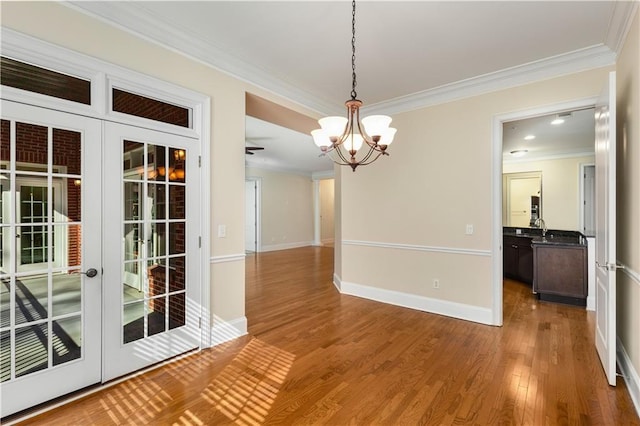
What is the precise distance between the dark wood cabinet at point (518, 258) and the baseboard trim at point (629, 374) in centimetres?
274

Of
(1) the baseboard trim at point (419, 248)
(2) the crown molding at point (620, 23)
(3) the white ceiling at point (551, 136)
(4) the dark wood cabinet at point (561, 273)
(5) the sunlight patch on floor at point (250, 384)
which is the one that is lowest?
(5) the sunlight patch on floor at point (250, 384)

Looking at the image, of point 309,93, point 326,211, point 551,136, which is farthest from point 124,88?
point 326,211

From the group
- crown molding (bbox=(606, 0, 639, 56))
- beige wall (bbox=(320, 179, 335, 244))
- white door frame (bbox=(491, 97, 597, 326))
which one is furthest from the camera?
beige wall (bbox=(320, 179, 335, 244))

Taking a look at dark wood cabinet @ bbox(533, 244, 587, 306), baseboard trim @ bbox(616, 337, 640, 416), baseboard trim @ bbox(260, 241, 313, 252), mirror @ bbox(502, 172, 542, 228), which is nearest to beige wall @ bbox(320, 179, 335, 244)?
baseboard trim @ bbox(260, 241, 313, 252)

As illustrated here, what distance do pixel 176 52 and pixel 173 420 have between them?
2.91 meters

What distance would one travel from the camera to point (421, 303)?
163 inches

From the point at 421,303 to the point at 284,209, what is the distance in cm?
716

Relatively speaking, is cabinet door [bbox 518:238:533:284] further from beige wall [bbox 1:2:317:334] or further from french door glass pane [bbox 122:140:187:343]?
french door glass pane [bbox 122:140:187:343]

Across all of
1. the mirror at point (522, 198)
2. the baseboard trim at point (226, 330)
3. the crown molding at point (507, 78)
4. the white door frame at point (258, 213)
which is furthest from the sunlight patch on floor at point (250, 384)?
the mirror at point (522, 198)

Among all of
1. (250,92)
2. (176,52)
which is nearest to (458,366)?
(250,92)

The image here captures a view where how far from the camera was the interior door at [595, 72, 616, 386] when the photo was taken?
231 cm

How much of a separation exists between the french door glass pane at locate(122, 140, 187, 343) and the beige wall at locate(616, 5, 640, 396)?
3582 mm

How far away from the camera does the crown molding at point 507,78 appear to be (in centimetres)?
300

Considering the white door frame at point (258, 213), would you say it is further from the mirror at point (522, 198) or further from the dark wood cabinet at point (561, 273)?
the dark wood cabinet at point (561, 273)
